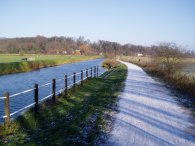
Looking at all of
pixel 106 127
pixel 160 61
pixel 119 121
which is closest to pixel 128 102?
pixel 119 121

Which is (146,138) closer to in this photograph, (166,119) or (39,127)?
(166,119)

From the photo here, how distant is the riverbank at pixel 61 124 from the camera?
7660mm

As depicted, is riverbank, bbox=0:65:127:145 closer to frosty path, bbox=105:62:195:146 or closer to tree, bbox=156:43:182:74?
frosty path, bbox=105:62:195:146

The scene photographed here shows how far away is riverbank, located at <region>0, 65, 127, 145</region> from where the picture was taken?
7.66 meters

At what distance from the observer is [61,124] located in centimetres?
945

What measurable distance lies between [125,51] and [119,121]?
180 meters

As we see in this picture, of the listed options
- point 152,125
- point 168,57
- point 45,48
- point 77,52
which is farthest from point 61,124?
point 77,52

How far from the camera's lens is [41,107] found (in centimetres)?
1222

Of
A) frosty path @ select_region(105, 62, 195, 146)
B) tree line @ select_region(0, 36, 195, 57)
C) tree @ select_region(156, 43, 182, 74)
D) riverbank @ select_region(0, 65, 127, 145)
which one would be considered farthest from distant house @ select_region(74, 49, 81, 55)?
frosty path @ select_region(105, 62, 195, 146)

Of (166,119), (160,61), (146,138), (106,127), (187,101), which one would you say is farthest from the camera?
(160,61)

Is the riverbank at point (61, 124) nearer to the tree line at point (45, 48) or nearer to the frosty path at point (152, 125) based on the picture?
the frosty path at point (152, 125)

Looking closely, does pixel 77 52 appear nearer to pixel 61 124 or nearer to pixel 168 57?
pixel 168 57

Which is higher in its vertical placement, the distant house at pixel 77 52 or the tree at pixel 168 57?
the tree at pixel 168 57

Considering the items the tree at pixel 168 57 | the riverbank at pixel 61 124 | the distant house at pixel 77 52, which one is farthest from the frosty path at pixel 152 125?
the distant house at pixel 77 52
